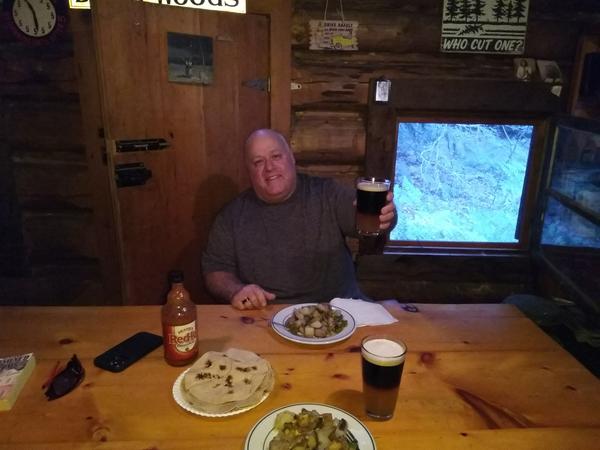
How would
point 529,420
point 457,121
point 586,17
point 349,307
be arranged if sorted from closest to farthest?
point 529,420
point 349,307
point 586,17
point 457,121

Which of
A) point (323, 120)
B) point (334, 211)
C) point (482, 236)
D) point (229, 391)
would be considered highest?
point (323, 120)

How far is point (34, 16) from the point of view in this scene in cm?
267

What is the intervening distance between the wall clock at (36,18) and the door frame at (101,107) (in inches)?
5.6

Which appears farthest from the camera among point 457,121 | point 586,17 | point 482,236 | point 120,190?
point 482,236

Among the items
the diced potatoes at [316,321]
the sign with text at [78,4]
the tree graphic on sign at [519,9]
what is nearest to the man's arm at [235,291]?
the diced potatoes at [316,321]

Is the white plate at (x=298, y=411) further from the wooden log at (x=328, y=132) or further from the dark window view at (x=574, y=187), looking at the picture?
the dark window view at (x=574, y=187)

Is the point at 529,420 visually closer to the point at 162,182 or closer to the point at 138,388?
the point at 138,388

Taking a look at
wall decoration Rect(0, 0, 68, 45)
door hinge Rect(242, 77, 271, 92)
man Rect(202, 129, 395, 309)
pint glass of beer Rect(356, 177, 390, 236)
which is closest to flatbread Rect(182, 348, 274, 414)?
pint glass of beer Rect(356, 177, 390, 236)

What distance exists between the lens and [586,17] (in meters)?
2.74

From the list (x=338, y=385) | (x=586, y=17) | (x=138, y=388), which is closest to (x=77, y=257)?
(x=138, y=388)

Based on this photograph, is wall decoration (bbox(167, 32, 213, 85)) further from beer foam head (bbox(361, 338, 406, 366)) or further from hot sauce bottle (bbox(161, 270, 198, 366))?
beer foam head (bbox(361, 338, 406, 366))

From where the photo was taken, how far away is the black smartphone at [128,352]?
1.21 meters

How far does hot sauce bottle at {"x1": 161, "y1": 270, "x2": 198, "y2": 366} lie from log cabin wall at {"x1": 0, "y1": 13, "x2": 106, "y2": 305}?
208 cm

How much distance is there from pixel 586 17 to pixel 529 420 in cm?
267
